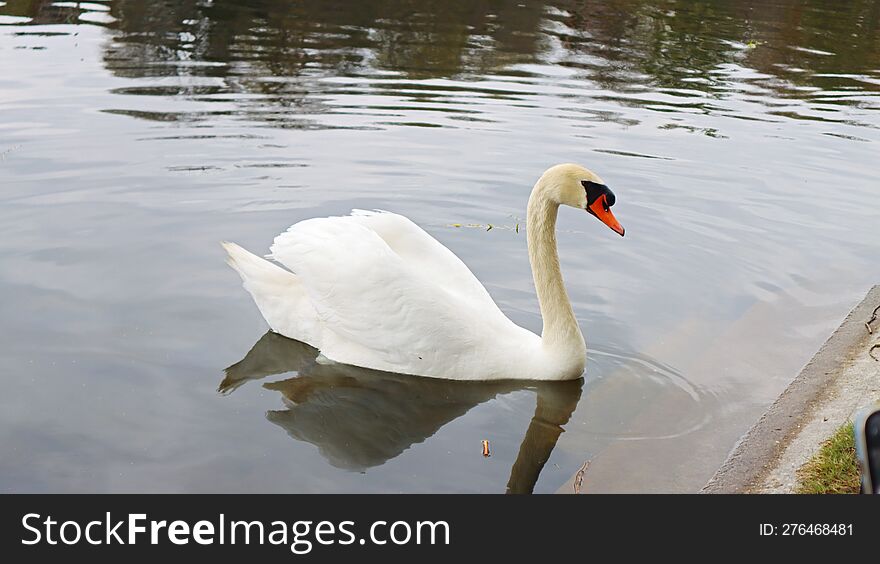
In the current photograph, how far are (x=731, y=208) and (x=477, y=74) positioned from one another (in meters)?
7.02

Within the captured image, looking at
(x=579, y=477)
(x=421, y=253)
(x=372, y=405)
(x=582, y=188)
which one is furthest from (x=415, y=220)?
(x=579, y=477)

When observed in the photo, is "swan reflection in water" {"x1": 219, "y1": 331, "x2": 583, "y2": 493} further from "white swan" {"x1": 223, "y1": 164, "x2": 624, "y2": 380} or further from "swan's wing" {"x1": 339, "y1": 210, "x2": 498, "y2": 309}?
"swan's wing" {"x1": 339, "y1": 210, "x2": 498, "y2": 309}

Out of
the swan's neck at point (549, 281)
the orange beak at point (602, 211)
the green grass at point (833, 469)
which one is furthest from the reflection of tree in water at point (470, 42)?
the green grass at point (833, 469)

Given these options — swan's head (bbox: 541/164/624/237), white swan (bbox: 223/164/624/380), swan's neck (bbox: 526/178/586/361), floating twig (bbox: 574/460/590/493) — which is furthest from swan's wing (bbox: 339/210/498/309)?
floating twig (bbox: 574/460/590/493)

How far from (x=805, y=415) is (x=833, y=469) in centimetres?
98

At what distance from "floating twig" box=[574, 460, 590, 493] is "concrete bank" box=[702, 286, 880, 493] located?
0.58 meters

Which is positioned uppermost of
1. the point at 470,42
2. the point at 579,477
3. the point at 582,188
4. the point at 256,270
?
the point at 582,188

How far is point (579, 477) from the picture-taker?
5148 mm

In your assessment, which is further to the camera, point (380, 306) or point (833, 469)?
point (380, 306)

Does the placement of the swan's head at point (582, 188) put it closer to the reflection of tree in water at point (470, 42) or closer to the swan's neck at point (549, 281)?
the swan's neck at point (549, 281)

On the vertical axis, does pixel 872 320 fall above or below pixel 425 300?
below

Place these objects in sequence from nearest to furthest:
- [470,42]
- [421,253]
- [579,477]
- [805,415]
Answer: [579,477]
[805,415]
[421,253]
[470,42]

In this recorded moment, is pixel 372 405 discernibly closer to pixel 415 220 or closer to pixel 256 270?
pixel 256 270
